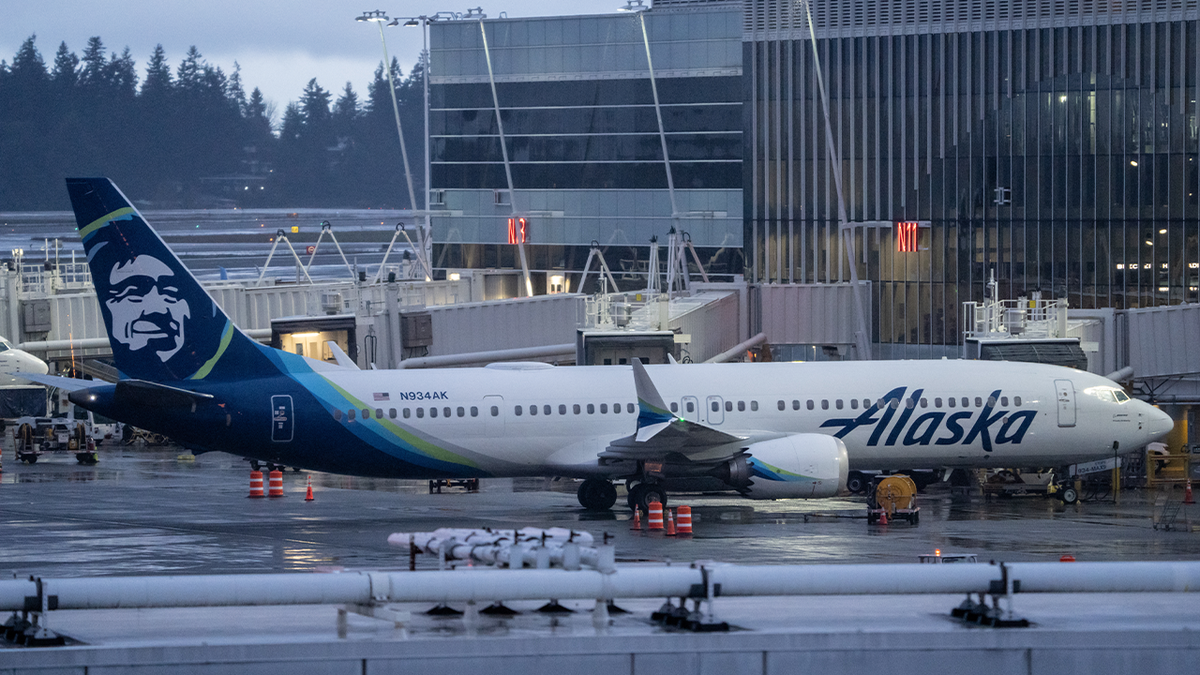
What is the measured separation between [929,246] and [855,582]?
53.4 meters

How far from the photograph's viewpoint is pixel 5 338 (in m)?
57.5

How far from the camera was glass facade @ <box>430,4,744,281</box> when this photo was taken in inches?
2689

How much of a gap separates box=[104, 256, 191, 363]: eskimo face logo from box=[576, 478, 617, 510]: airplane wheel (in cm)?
1042

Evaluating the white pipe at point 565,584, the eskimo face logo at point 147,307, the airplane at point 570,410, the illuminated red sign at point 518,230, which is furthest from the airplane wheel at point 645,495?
the illuminated red sign at point 518,230

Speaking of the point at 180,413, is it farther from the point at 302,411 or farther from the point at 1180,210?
the point at 1180,210

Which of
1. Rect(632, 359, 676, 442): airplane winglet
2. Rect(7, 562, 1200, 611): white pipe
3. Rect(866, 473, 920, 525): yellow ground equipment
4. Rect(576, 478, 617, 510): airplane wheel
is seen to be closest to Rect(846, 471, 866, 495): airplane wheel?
Rect(866, 473, 920, 525): yellow ground equipment

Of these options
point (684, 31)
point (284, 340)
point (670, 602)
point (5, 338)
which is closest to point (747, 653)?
point (670, 602)

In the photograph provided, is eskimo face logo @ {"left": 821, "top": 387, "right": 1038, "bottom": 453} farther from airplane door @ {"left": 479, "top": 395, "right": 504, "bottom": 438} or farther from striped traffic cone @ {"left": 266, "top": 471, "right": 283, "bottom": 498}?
striped traffic cone @ {"left": 266, "top": 471, "right": 283, "bottom": 498}

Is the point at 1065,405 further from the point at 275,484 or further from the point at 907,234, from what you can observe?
the point at 907,234

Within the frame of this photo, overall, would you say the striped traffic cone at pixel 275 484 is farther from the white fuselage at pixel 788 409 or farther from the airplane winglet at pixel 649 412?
the airplane winglet at pixel 649 412

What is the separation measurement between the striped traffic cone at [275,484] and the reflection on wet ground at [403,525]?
62cm

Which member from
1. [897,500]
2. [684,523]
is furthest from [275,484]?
[897,500]

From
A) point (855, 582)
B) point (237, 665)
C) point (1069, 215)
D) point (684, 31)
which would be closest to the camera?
point (237, 665)

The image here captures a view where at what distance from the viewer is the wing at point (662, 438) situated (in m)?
33.3
